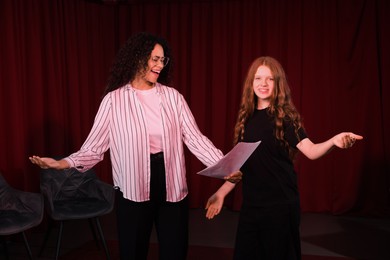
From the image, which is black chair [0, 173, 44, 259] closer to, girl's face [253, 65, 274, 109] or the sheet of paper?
the sheet of paper

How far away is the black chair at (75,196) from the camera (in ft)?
11.4

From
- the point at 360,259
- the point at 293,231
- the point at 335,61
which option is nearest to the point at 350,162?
the point at 335,61

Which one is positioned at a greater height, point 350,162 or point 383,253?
point 350,162

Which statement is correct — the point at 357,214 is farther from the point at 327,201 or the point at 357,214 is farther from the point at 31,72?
the point at 31,72

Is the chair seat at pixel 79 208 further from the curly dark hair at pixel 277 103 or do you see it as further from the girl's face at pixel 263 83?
the girl's face at pixel 263 83

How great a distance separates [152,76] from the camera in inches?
83.3

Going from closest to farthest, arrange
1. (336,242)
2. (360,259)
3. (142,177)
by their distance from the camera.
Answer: (142,177) < (360,259) < (336,242)

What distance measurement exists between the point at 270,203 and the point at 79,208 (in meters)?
1.94

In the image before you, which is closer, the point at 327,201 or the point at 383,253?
the point at 383,253

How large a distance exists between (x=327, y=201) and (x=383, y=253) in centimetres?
125

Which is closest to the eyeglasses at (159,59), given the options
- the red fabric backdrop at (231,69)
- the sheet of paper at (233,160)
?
the sheet of paper at (233,160)

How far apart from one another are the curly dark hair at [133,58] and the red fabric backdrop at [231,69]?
2.37m

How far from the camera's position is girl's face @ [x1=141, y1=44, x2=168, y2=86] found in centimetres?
211

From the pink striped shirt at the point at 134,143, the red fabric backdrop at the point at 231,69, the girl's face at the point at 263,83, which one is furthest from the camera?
the red fabric backdrop at the point at 231,69
